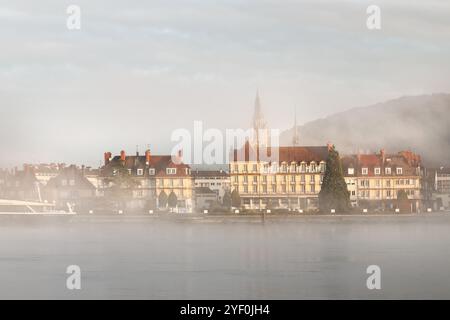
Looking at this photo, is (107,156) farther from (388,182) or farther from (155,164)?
(388,182)

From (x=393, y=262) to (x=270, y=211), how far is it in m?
78.2

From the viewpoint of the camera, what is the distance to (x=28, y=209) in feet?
498

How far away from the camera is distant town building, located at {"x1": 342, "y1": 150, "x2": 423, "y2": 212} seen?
172 m

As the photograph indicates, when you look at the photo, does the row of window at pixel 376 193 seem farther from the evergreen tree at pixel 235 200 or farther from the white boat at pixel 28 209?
the white boat at pixel 28 209

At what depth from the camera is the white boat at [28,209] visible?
145 metres

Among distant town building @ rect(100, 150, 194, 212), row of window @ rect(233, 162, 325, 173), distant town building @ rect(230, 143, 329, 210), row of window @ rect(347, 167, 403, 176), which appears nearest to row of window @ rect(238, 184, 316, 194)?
distant town building @ rect(230, 143, 329, 210)

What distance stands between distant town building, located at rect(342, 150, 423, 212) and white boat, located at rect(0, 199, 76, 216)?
46554 mm

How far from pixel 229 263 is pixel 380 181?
331 feet

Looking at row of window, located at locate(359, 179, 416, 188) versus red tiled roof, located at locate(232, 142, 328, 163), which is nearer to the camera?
row of window, located at locate(359, 179, 416, 188)

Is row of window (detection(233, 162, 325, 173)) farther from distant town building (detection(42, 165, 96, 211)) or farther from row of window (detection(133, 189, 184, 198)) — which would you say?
distant town building (detection(42, 165, 96, 211))

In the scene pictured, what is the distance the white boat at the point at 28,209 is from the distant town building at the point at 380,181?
46.6 metres

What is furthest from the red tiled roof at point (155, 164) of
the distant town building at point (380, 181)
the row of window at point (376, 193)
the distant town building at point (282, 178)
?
the row of window at point (376, 193)

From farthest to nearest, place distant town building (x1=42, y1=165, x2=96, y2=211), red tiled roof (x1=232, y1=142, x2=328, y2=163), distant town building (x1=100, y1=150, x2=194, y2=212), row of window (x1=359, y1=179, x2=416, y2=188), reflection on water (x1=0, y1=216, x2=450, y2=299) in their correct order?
red tiled roof (x1=232, y1=142, x2=328, y2=163), distant town building (x1=100, y1=150, x2=194, y2=212), distant town building (x1=42, y1=165, x2=96, y2=211), row of window (x1=359, y1=179, x2=416, y2=188), reflection on water (x1=0, y1=216, x2=450, y2=299)
